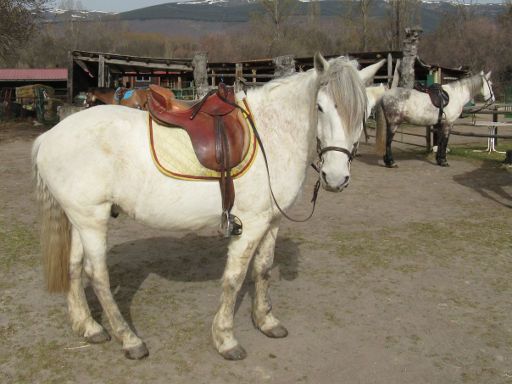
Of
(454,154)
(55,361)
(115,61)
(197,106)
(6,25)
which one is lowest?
(55,361)

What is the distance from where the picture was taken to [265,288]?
329 centimetres

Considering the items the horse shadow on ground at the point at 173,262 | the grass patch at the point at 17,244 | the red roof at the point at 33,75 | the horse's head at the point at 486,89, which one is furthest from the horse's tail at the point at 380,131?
the red roof at the point at 33,75

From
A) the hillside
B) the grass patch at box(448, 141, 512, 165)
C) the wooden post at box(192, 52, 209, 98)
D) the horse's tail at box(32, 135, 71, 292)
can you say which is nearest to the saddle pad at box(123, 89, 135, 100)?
the wooden post at box(192, 52, 209, 98)

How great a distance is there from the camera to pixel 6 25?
16016 millimetres

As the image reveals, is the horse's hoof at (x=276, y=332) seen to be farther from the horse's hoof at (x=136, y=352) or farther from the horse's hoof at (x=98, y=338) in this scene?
the horse's hoof at (x=98, y=338)

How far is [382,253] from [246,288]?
171 centimetres

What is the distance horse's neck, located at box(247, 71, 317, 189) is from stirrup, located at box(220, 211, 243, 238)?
1.16 ft

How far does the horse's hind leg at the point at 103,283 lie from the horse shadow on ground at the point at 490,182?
6.08 metres

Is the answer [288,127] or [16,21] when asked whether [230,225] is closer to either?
[288,127]

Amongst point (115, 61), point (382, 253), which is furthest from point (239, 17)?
point (382, 253)

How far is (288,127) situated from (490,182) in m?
6.97

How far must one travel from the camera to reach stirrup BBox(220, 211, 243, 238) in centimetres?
275

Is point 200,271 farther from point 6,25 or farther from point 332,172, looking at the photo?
point 6,25

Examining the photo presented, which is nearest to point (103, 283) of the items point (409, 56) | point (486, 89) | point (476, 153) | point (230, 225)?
point (230, 225)
